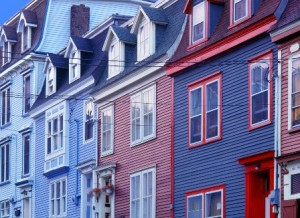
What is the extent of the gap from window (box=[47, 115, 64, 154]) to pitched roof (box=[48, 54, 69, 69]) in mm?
2623

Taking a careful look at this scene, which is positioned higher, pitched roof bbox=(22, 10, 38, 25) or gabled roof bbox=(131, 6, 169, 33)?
pitched roof bbox=(22, 10, 38, 25)

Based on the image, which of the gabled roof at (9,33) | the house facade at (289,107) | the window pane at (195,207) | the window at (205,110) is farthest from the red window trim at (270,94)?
the gabled roof at (9,33)

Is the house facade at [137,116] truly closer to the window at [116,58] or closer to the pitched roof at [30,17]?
the window at [116,58]

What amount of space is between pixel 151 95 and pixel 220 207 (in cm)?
662

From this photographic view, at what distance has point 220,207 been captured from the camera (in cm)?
2805

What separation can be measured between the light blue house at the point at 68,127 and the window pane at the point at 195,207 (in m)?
8.70

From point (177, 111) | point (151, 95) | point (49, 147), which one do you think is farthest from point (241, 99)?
point (49, 147)

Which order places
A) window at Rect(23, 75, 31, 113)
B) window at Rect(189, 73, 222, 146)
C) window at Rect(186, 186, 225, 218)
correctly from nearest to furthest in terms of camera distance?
window at Rect(186, 186, 225, 218) → window at Rect(189, 73, 222, 146) → window at Rect(23, 75, 31, 113)

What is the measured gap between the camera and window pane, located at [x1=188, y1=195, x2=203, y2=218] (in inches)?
1149

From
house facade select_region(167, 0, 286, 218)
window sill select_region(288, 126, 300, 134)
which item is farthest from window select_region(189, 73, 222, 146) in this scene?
window sill select_region(288, 126, 300, 134)

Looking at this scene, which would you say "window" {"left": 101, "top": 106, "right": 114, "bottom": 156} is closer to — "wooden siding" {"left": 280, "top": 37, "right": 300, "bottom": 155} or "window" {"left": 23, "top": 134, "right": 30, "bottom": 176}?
"window" {"left": 23, "top": 134, "right": 30, "bottom": 176}

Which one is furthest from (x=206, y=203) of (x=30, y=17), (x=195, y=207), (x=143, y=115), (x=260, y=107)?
(x=30, y=17)

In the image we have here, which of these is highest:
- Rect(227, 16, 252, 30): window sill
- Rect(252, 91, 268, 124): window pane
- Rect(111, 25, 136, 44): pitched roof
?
Rect(111, 25, 136, 44): pitched roof

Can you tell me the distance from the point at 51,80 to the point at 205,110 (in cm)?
1597
